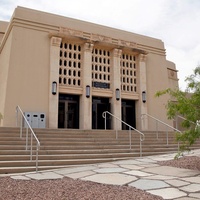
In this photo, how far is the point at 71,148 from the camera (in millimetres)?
8797

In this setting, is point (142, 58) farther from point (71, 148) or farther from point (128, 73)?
point (71, 148)

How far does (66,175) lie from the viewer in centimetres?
593

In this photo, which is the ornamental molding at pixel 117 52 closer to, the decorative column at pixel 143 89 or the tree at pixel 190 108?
the decorative column at pixel 143 89

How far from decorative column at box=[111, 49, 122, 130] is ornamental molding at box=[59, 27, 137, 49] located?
61 centimetres

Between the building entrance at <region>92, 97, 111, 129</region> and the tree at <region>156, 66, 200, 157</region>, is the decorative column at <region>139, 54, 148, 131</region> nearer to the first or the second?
the building entrance at <region>92, 97, 111, 129</region>

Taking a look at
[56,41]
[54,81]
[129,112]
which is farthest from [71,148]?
[129,112]

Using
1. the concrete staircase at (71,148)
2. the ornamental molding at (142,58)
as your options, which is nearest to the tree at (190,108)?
the concrete staircase at (71,148)

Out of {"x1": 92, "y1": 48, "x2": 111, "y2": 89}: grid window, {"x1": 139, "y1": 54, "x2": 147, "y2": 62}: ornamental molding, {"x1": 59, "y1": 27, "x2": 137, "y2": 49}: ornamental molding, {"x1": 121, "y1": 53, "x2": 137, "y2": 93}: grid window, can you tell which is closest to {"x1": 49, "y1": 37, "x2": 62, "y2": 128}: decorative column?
{"x1": 59, "y1": 27, "x2": 137, "y2": 49}: ornamental molding

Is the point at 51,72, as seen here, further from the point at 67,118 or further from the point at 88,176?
the point at 88,176

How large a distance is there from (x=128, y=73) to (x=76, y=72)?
3.57 meters

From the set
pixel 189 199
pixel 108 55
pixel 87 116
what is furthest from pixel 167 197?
pixel 108 55

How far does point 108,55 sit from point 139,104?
3.63m

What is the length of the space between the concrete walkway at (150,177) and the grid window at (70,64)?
25.8 ft

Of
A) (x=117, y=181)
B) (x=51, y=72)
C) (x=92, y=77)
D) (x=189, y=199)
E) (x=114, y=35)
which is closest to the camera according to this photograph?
(x=189, y=199)
